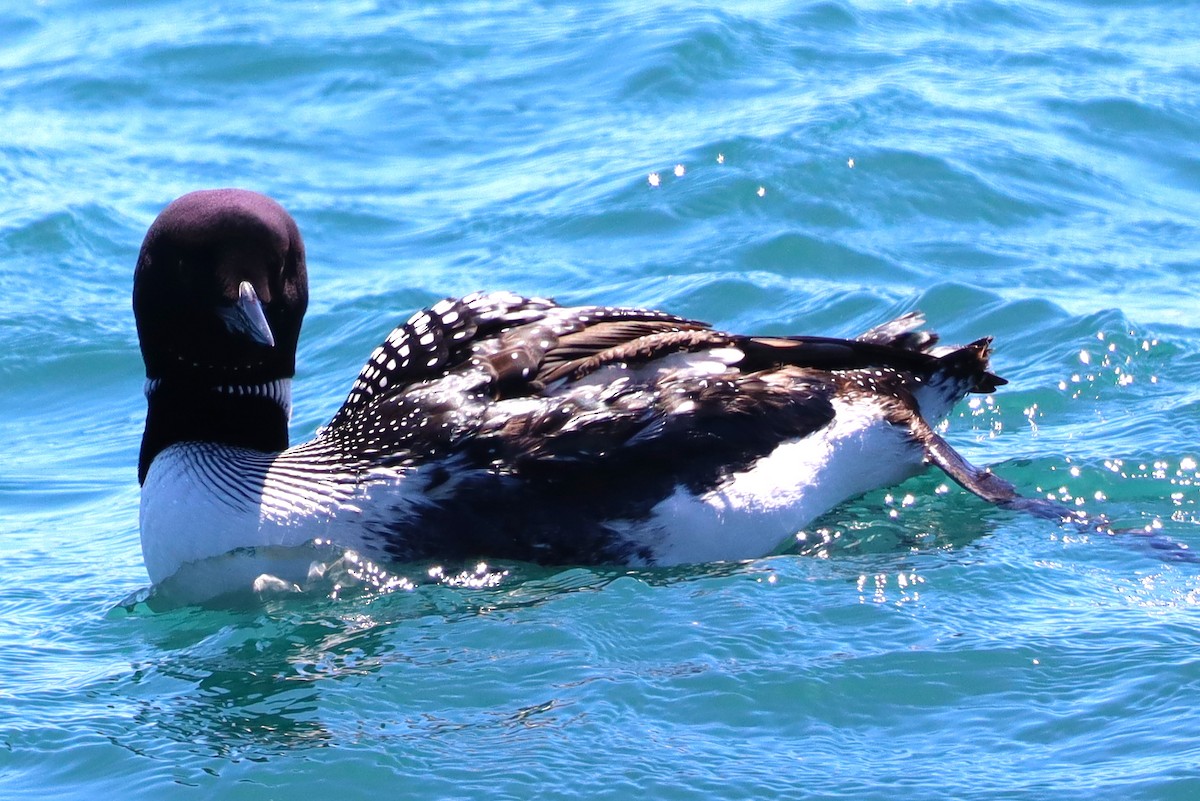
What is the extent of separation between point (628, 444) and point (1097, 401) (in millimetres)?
2729

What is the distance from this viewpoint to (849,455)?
6.69 metres

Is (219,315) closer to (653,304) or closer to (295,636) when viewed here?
(295,636)

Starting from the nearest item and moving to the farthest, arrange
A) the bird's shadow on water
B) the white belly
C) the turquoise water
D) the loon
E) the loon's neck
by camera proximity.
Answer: the turquoise water → the bird's shadow on water → the loon → the white belly → the loon's neck

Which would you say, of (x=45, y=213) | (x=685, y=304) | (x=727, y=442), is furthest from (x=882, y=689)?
(x=45, y=213)

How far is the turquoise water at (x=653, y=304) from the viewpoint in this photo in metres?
5.17

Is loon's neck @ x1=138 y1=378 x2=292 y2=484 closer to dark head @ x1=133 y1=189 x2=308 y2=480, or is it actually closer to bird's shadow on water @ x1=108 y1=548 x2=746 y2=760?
dark head @ x1=133 y1=189 x2=308 y2=480

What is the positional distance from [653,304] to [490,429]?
3294mm

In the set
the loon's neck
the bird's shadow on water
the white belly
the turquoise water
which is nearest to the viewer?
the turquoise water

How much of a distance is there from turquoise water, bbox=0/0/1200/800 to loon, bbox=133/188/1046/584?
0.19 m

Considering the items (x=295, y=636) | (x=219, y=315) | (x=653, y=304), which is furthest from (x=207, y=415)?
(x=653, y=304)

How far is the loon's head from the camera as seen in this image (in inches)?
247

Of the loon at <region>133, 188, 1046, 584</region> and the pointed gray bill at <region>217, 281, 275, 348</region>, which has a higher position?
the pointed gray bill at <region>217, 281, 275, 348</region>

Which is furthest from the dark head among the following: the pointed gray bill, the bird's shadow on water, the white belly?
the white belly

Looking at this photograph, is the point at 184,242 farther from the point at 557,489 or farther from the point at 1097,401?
the point at 1097,401
